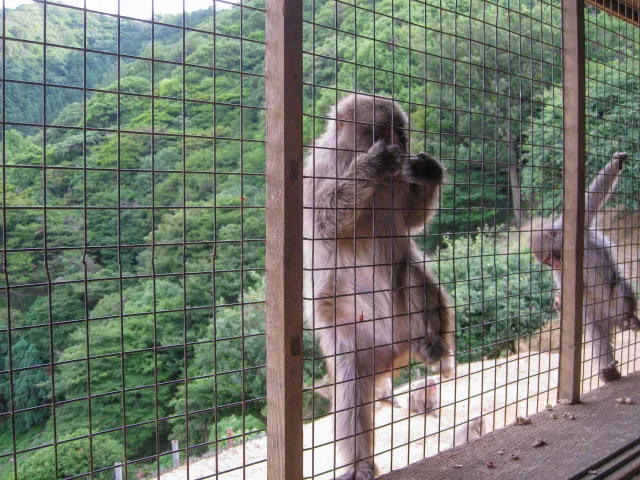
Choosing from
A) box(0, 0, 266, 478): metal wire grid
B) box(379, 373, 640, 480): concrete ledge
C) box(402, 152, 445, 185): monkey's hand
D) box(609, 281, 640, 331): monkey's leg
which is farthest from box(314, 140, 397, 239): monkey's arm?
box(0, 0, 266, 478): metal wire grid

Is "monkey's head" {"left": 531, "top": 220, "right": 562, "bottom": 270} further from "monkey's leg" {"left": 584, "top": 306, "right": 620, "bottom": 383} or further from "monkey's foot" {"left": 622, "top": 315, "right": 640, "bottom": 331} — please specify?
"monkey's foot" {"left": 622, "top": 315, "right": 640, "bottom": 331}

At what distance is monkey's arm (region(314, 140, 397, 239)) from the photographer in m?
2.62

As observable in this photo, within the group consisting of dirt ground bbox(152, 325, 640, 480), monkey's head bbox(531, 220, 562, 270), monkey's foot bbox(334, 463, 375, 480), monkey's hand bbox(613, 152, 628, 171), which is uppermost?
monkey's hand bbox(613, 152, 628, 171)

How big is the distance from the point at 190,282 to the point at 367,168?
15201mm

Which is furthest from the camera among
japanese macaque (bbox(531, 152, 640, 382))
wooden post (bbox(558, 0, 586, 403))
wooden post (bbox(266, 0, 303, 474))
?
japanese macaque (bbox(531, 152, 640, 382))

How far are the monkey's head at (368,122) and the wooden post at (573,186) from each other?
1.08 meters

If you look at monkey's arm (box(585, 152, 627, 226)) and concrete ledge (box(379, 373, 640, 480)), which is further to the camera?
monkey's arm (box(585, 152, 627, 226))

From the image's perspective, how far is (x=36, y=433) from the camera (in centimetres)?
1339

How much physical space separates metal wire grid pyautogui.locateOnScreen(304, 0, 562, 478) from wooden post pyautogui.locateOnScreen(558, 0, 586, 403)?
11cm

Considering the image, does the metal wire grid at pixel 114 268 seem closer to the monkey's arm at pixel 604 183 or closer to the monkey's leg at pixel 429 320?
the monkey's arm at pixel 604 183

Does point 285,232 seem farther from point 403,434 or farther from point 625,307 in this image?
point 403,434

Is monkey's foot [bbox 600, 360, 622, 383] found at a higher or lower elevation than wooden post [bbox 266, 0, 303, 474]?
lower

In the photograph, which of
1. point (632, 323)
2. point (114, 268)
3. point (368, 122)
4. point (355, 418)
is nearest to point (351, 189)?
point (368, 122)

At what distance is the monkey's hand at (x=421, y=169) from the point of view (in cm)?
279
